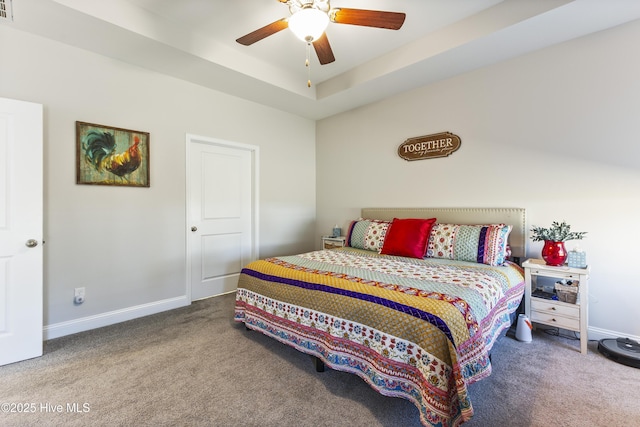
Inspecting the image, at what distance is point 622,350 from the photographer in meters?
2.10

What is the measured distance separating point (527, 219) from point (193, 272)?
3643 mm

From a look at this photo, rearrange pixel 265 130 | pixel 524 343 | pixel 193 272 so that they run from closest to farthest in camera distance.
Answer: pixel 524 343, pixel 193 272, pixel 265 130

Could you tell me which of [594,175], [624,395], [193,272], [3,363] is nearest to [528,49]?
[594,175]

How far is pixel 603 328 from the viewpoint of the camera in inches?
95.4

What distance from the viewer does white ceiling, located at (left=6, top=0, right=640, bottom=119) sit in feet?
7.27

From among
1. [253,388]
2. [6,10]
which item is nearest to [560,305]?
[253,388]

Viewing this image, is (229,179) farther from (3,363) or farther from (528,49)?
(528,49)

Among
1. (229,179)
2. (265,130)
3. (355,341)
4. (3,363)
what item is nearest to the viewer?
(355,341)

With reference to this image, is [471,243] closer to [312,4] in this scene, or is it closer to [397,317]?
[397,317]

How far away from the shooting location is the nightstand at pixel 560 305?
2207mm

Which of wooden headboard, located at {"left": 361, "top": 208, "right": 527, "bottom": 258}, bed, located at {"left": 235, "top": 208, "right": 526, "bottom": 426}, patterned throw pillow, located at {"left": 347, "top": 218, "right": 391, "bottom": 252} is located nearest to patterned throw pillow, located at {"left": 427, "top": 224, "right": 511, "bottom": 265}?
bed, located at {"left": 235, "top": 208, "right": 526, "bottom": 426}

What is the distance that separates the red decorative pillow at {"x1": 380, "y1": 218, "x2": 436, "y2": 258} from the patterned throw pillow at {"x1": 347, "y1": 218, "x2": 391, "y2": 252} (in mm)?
138

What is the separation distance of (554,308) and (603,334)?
0.52m

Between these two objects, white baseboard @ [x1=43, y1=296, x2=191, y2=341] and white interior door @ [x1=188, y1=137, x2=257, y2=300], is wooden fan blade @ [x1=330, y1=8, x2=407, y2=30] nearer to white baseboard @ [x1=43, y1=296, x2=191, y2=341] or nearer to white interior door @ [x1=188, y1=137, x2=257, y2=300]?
white interior door @ [x1=188, y1=137, x2=257, y2=300]
